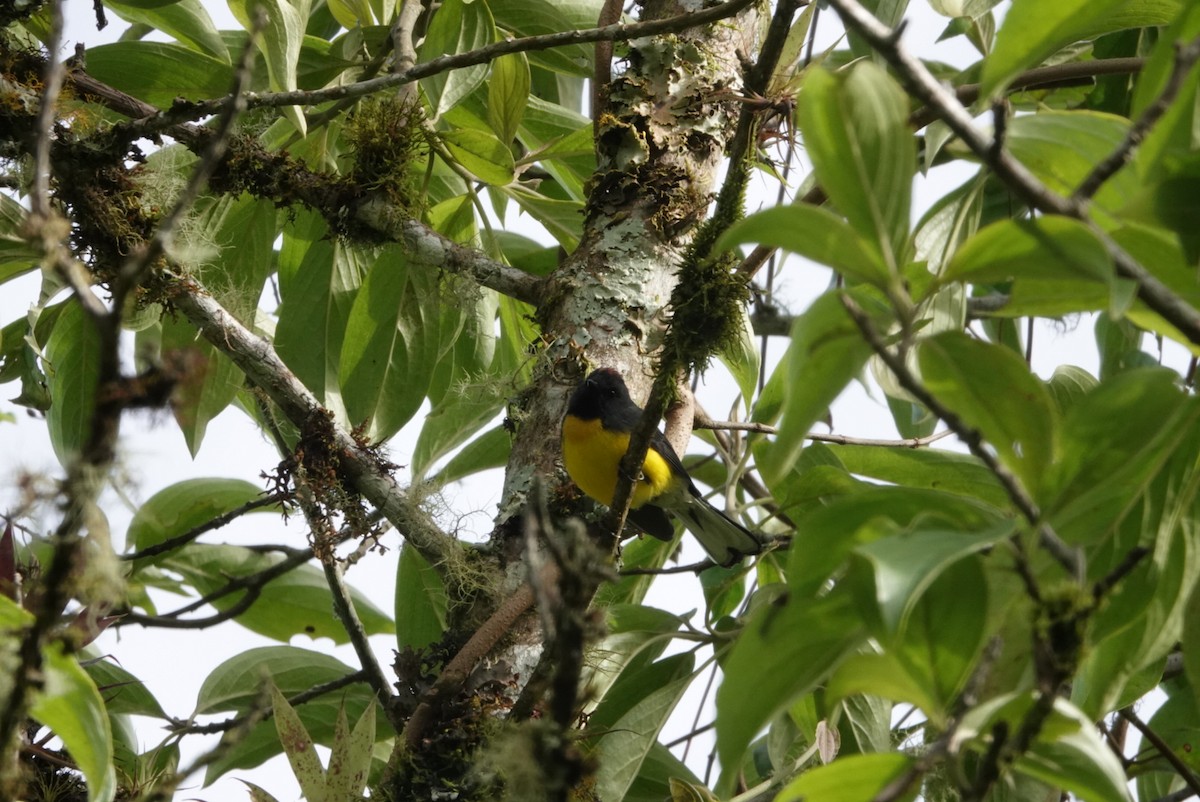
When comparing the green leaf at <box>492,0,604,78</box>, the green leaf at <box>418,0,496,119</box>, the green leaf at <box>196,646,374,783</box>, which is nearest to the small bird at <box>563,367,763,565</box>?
the green leaf at <box>418,0,496,119</box>

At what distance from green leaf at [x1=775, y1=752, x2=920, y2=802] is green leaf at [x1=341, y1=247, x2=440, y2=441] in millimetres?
2494

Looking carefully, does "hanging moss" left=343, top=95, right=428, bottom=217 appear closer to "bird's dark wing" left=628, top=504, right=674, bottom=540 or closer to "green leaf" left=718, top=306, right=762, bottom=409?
"green leaf" left=718, top=306, right=762, bottom=409

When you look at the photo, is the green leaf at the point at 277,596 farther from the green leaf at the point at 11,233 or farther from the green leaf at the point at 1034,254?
the green leaf at the point at 1034,254

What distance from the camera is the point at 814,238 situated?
4.21 feet

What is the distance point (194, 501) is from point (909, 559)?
3.47 meters

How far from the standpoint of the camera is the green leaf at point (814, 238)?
1.25 metres

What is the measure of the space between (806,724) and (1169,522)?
1757 millimetres

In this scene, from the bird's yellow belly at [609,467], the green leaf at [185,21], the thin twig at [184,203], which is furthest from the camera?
the bird's yellow belly at [609,467]

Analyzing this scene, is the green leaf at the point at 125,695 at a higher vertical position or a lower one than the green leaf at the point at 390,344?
lower

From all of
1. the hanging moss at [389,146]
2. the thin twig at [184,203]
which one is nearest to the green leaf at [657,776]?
the hanging moss at [389,146]

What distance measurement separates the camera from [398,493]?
3092 millimetres

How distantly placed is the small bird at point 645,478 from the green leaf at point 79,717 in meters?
1.89

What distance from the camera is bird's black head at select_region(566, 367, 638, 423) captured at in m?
3.09

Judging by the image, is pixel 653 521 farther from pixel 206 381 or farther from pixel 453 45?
pixel 453 45
